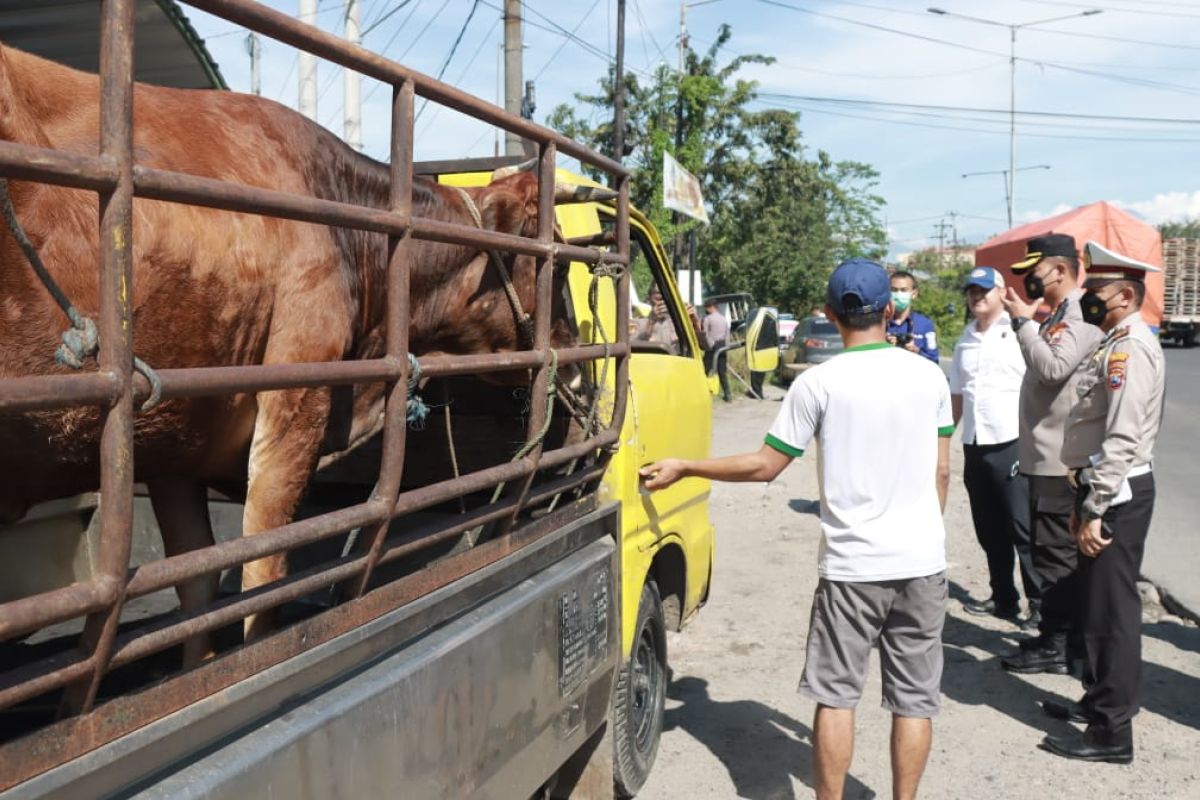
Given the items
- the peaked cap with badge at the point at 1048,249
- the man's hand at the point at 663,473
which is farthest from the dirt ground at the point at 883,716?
the peaked cap with badge at the point at 1048,249

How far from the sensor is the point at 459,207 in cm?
313

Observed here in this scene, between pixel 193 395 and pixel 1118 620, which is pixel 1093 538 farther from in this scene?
pixel 193 395

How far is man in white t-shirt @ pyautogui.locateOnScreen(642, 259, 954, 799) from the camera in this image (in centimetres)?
313

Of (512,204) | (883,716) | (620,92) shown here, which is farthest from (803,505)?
(620,92)

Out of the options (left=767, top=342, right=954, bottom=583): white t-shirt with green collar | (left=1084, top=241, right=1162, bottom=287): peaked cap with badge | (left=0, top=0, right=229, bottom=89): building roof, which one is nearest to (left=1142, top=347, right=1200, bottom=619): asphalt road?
(left=1084, top=241, right=1162, bottom=287): peaked cap with badge

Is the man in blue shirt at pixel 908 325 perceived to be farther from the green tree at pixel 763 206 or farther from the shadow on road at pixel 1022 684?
the green tree at pixel 763 206

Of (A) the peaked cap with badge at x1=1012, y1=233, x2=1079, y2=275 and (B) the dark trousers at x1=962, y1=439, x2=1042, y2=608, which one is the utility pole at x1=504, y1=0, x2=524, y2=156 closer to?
(B) the dark trousers at x1=962, y1=439, x2=1042, y2=608

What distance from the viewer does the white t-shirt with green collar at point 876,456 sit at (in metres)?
3.13

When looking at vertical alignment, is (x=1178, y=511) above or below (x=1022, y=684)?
above

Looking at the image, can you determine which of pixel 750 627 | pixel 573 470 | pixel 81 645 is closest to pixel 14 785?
pixel 81 645

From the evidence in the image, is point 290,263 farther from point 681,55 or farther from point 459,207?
point 681,55

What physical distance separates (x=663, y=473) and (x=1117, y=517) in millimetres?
1882

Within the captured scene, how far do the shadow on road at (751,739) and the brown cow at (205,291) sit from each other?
6.86ft

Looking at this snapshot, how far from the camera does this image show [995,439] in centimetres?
560
